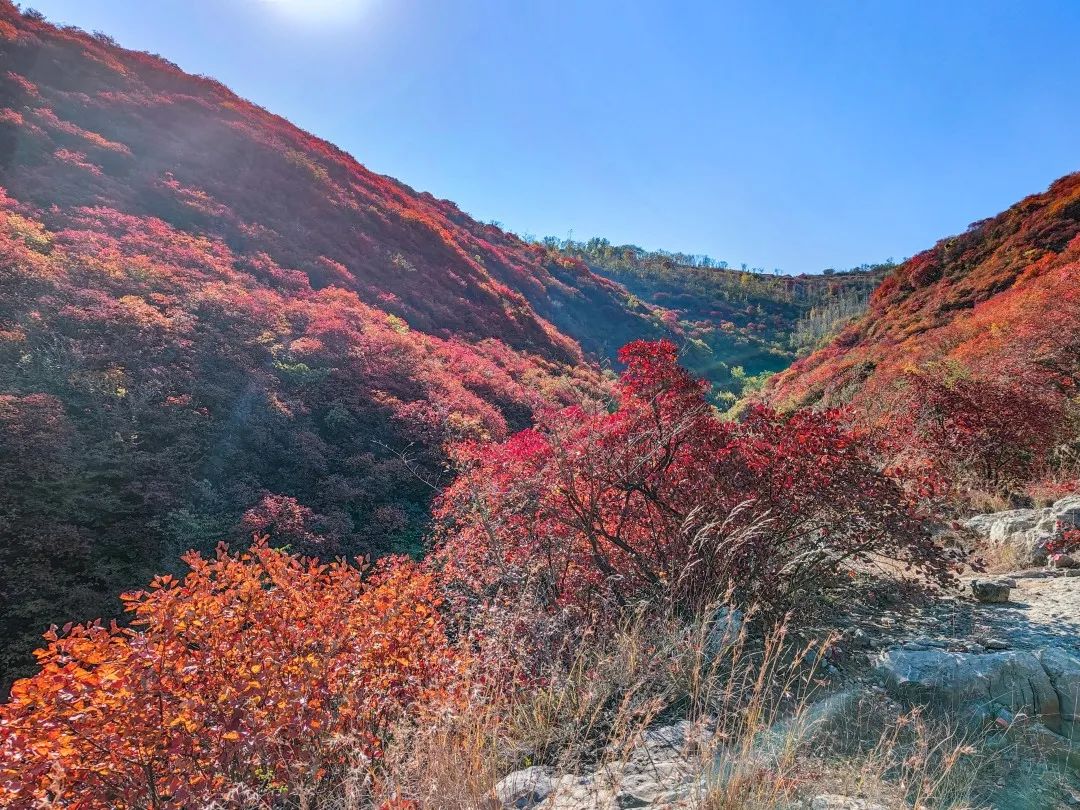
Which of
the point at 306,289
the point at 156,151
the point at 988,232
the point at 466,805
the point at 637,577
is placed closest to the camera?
the point at 466,805

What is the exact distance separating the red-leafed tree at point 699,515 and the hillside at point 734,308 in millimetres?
23461

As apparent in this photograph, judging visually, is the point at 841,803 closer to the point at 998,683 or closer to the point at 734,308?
the point at 998,683

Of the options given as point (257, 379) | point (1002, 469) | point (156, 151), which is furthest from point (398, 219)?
point (1002, 469)

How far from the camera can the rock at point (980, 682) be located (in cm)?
295

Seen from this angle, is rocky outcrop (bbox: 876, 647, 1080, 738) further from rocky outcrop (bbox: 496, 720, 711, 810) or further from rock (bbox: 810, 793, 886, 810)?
rocky outcrop (bbox: 496, 720, 711, 810)

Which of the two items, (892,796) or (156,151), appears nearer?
(892,796)

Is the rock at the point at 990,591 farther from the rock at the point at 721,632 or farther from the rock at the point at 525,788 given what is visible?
the rock at the point at 525,788

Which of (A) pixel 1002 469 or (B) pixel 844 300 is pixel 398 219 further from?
(B) pixel 844 300

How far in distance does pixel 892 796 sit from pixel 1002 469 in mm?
6686

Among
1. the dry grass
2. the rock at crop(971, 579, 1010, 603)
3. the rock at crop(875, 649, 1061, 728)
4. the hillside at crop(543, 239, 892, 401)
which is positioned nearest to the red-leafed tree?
the rock at crop(971, 579, 1010, 603)

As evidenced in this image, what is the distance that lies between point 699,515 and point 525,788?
2379 millimetres

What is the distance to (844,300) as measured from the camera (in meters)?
55.7

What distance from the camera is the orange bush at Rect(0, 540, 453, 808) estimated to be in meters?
2.32

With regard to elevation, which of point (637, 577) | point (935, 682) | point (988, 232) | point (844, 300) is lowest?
point (935, 682)
